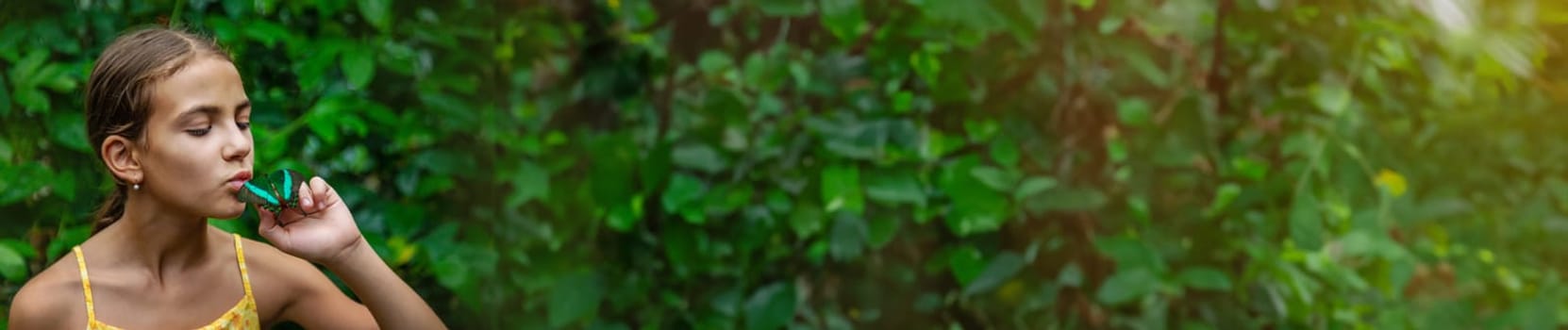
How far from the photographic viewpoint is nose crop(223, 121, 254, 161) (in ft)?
2.93

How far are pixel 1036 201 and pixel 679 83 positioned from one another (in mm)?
589

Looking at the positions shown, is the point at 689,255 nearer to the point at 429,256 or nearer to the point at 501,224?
the point at 501,224

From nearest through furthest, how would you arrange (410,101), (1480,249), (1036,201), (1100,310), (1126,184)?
(410,101), (1036,201), (1126,184), (1100,310), (1480,249)

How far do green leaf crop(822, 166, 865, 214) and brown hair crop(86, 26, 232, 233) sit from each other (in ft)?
3.99

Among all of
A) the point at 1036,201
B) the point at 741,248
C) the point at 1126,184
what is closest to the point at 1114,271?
the point at 1126,184

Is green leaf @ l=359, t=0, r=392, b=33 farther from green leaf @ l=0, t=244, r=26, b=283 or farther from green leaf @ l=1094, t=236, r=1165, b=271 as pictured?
green leaf @ l=1094, t=236, r=1165, b=271

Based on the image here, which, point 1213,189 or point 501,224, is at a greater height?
point 1213,189

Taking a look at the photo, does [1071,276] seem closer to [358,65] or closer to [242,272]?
[358,65]

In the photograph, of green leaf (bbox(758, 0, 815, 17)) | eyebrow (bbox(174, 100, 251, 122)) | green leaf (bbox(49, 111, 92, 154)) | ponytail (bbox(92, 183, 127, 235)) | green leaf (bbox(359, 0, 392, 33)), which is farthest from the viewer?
green leaf (bbox(758, 0, 815, 17))

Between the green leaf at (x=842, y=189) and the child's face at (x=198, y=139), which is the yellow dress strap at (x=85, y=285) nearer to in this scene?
the child's face at (x=198, y=139)

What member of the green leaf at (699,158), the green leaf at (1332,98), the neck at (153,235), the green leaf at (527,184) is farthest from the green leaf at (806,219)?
the neck at (153,235)

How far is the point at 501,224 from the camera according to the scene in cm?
225

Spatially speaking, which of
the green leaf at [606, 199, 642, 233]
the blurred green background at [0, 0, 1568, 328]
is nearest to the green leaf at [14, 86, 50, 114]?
the blurred green background at [0, 0, 1568, 328]

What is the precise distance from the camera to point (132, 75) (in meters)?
0.89
